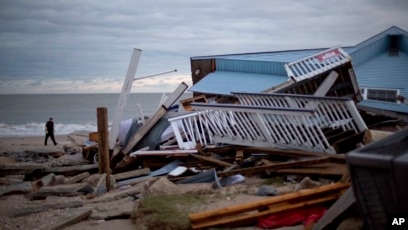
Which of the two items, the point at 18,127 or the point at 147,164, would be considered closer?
the point at 147,164

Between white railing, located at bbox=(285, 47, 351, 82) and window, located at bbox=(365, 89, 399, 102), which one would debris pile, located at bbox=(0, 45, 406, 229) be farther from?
window, located at bbox=(365, 89, 399, 102)

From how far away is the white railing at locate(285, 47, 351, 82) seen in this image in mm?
13758

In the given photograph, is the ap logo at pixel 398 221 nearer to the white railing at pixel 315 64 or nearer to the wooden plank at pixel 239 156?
the wooden plank at pixel 239 156

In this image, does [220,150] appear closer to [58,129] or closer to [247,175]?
[247,175]

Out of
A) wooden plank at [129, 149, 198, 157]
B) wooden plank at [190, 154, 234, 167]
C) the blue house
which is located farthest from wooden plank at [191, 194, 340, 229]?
the blue house

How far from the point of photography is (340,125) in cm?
1083

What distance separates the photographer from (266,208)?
6.65 metres

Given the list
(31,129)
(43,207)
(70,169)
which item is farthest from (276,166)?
(31,129)

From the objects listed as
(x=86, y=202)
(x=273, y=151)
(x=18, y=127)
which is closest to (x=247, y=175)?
(x=273, y=151)

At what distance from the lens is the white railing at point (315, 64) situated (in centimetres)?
1376

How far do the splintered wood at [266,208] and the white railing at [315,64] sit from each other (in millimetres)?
7401

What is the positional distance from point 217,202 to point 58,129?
44.4 meters

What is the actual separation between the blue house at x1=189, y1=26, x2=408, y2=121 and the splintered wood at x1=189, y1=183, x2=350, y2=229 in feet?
34.7

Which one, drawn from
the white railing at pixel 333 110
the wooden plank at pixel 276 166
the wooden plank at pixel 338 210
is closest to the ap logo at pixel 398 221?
the wooden plank at pixel 338 210
